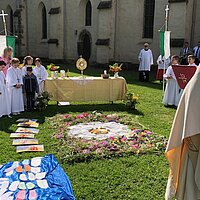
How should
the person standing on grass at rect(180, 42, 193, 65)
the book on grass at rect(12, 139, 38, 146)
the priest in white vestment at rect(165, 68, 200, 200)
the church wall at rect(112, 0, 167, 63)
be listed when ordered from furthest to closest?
the church wall at rect(112, 0, 167, 63)
the person standing on grass at rect(180, 42, 193, 65)
the book on grass at rect(12, 139, 38, 146)
the priest in white vestment at rect(165, 68, 200, 200)

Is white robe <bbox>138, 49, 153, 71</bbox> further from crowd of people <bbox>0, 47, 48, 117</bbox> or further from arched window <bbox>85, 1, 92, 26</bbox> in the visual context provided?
arched window <bbox>85, 1, 92, 26</bbox>

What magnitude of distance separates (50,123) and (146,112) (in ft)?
10.7

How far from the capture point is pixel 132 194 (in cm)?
452

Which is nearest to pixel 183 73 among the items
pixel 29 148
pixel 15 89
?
pixel 15 89

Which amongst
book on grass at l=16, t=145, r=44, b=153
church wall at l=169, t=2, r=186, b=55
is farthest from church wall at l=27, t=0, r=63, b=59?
book on grass at l=16, t=145, r=44, b=153

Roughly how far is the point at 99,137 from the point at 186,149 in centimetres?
435

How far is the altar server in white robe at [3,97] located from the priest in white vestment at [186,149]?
22.4 ft

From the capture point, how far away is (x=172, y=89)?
35.1ft

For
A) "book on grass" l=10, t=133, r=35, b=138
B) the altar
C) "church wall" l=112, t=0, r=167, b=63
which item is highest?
"church wall" l=112, t=0, r=167, b=63

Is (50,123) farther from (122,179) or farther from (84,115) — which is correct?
(122,179)

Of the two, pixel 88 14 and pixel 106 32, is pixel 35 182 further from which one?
pixel 88 14

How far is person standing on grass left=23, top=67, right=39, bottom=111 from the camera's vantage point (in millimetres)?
9602

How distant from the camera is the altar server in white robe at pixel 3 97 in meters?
8.68

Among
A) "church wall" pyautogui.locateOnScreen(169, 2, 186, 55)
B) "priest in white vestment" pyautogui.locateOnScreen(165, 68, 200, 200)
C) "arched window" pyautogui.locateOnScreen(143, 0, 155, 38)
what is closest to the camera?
"priest in white vestment" pyautogui.locateOnScreen(165, 68, 200, 200)
